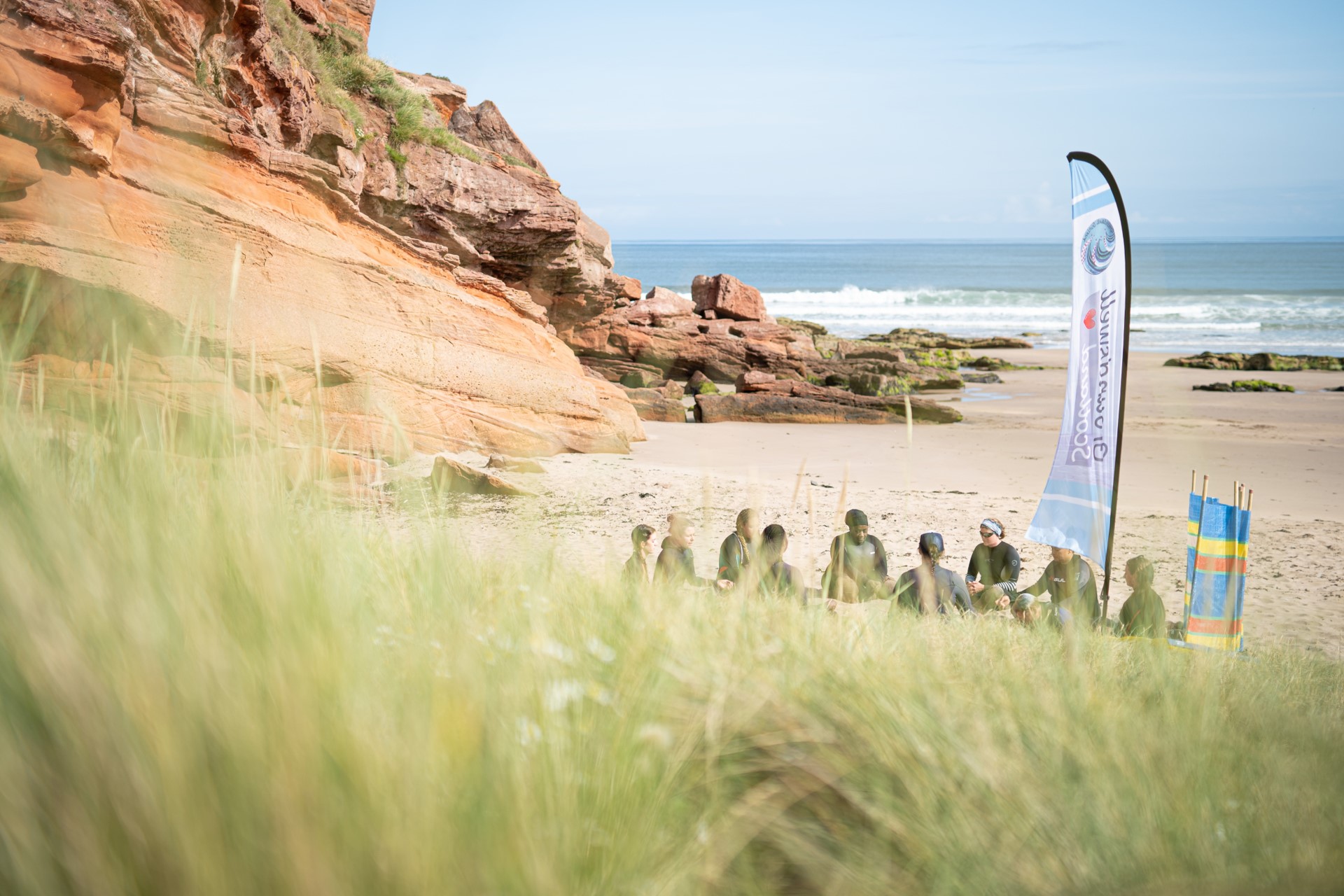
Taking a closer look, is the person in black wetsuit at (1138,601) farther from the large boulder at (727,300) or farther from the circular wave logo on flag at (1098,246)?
the large boulder at (727,300)

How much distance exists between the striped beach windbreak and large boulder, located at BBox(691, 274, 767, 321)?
2559 centimetres

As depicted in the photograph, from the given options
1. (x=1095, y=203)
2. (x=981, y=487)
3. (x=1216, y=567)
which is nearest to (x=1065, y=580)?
(x=1216, y=567)

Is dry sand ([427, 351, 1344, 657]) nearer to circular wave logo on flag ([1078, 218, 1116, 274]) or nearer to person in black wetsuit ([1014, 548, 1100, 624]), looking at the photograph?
person in black wetsuit ([1014, 548, 1100, 624])

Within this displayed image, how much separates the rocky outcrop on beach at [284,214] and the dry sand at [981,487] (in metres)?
1.56

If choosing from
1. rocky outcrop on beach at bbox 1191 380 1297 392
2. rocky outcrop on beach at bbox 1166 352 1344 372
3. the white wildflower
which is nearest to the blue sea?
rocky outcrop on beach at bbox 1166 352 1344 372

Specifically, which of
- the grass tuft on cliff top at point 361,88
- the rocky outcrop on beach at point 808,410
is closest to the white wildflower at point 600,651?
the grass tuft on cliff top at point 361,88

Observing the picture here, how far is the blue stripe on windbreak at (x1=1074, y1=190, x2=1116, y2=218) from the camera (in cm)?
570

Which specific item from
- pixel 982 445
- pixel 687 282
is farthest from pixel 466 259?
pixel 687 282

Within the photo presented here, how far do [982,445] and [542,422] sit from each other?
785 centimetres

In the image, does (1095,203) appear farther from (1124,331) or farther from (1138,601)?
(1138,601)

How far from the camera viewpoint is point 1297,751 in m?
2.01

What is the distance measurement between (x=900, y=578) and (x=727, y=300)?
84.0 ft

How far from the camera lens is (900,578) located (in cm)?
494

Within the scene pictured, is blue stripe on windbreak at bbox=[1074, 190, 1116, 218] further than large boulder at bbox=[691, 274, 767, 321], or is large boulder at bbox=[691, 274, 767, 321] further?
large boulder at bbox=[691, 274, 767, 321]
